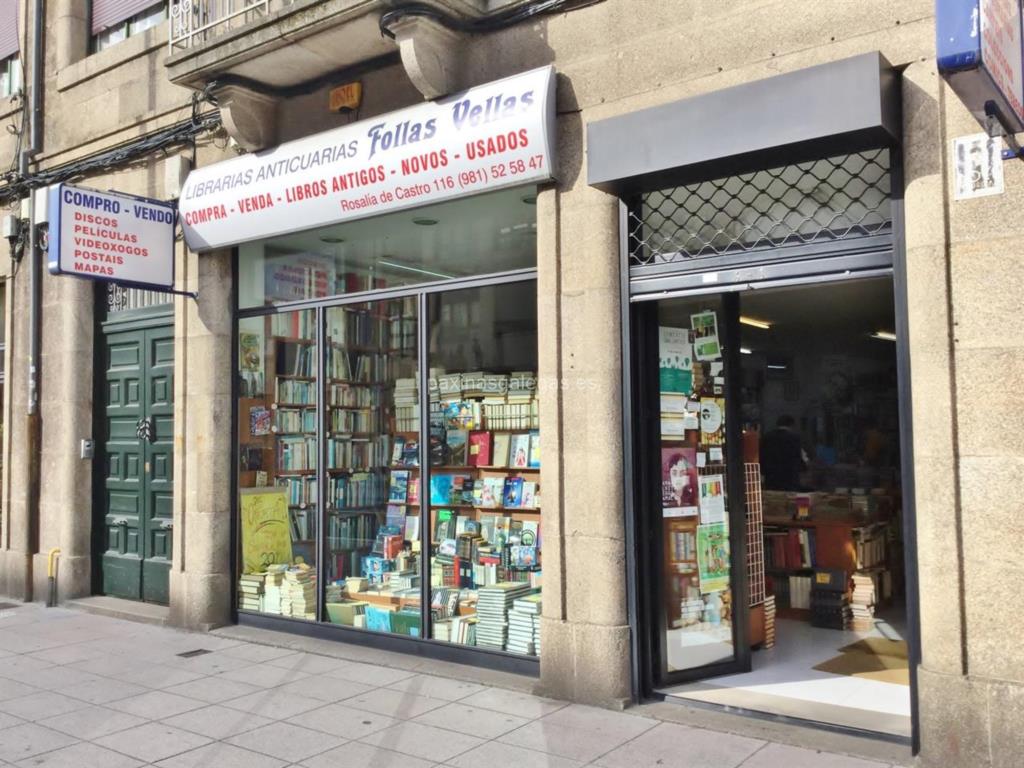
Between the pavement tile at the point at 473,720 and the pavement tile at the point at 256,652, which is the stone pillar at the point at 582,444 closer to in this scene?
the pavement tile at the point at 473,720

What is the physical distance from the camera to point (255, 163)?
7758 millimetres

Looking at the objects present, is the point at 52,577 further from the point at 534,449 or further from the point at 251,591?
the point at 534,449

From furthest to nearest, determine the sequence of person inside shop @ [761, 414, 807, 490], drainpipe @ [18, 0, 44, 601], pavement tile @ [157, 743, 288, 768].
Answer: drainpipe @ [18, 0, 44, 601], person inside shop @ [761, 414, 807, 490], pavement tile @ [157, 743, 288, 768]

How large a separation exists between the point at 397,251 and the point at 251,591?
3.44 m

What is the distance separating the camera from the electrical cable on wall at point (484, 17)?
6.12 meters

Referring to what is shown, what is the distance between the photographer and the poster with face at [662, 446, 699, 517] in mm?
6184

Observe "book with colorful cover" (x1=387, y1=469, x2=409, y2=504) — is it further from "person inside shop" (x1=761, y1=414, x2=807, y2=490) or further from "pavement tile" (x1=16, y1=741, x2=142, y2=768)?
"person inside shop" (x1=761, y1=414, x2=807, y2=490)

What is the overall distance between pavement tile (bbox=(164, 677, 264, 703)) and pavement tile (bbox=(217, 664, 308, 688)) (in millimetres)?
75

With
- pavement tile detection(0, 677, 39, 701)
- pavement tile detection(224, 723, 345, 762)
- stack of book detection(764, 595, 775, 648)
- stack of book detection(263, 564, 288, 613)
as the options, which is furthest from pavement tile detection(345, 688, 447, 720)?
stack of book detection(764, 595, 775, 648)

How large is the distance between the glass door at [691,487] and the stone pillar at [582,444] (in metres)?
0.25

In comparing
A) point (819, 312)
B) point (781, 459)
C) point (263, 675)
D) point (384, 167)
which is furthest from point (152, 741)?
point (819, 312)

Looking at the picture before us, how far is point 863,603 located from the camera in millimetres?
7754

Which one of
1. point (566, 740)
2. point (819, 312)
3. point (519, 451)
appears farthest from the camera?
point (819, 312)

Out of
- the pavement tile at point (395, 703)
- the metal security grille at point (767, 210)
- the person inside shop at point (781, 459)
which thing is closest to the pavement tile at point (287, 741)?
the pavement tile at point (395, 703)
